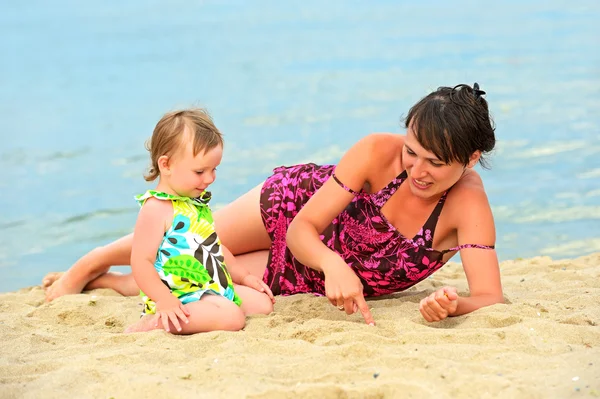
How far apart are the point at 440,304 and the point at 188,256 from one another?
1.17m

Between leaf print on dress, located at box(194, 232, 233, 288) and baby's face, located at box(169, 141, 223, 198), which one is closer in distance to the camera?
baby's face, located at box(169, 141, 223, 198)

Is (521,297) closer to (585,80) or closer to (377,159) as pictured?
(377,159)

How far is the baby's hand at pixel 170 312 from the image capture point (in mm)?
3752

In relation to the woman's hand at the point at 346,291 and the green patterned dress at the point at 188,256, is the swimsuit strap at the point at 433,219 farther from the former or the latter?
the green patterned dress at the point at 188,256

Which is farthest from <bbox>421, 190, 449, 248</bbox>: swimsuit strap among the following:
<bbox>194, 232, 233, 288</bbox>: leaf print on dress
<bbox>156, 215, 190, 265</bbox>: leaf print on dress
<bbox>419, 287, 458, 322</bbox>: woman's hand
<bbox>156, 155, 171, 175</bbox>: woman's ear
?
<bbox>156, 155, 171, 175</bbox>: woman's ear

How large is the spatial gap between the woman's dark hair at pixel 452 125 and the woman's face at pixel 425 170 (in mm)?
33

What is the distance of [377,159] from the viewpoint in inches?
164

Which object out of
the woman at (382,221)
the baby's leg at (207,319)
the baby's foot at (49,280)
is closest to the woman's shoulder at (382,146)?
the woman at (382,221)

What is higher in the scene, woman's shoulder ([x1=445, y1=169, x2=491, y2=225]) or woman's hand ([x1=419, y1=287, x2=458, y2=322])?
woman's shoulder ([x1=445, y1=169, x2=491, y2=225])

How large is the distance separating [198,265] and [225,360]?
2.79ft

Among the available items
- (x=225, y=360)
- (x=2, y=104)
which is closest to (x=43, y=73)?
(x=2, y=104)

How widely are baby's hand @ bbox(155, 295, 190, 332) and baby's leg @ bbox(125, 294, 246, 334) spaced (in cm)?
3

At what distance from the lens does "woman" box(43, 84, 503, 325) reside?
3783 millimetres

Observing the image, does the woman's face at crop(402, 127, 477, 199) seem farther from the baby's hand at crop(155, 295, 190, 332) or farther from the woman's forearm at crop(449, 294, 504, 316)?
the baby's hand at crop(155, 295, 190, 332)
